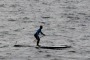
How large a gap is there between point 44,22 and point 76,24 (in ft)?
13.1

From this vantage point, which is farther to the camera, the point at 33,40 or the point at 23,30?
the point at 23,30

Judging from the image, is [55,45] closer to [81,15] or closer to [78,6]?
[81,15]

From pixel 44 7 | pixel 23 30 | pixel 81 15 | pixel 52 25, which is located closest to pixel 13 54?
pixel 23 30

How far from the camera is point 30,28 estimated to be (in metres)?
39.7

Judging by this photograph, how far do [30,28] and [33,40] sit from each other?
613cm

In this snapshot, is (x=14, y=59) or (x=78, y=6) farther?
(x=78, y=6)

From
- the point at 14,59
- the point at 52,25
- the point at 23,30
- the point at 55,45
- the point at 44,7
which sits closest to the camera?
the point at 14,59

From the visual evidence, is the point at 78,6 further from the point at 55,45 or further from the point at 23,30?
the point at 55,45

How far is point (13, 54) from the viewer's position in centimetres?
2895

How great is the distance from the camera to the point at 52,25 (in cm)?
4194

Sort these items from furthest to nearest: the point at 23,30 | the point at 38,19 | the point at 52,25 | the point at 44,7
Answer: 1. the point at 44,7
2. the point at 38,19
3. the point at 52,25
4. the point at 23,30

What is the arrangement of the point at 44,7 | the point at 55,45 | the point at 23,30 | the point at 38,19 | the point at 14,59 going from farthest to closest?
the point at 44,7 → the point at 38,19 → the point at 23,30 → the point at 55,45 → the point at 14,59

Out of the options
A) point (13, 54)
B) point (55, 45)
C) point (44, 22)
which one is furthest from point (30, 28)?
point (13, 54)

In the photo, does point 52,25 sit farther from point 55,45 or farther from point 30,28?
point 55,45
